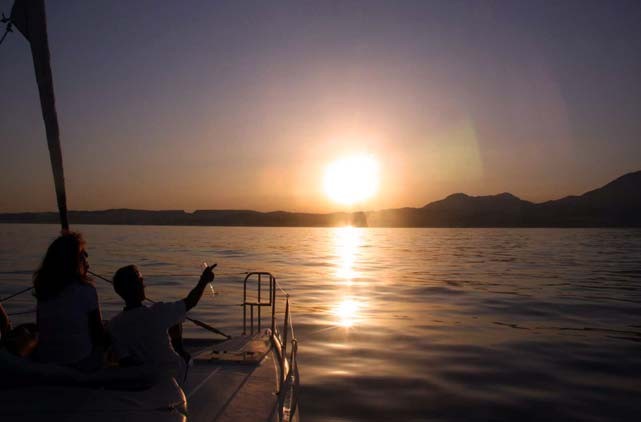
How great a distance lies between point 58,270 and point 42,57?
4.93 meters

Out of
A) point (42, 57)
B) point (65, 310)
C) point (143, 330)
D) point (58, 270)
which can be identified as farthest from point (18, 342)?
point (42, 57)

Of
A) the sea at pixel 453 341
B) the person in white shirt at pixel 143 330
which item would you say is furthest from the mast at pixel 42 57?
the sea at pixel 453 341

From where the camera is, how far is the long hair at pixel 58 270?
5168 mm

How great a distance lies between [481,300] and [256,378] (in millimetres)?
18370

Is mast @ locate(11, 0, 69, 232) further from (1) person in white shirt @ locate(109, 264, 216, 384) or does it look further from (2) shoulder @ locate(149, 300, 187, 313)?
(2) shoulder @ locate(149, 300, 187, 313)

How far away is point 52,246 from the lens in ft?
17.4

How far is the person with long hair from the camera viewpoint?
515 cm

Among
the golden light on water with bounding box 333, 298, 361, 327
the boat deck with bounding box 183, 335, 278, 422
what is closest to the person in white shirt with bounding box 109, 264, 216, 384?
the boat deck with bounding box 183, 335, 278, 422

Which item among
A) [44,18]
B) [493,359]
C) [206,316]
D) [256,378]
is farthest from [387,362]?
[44,18]

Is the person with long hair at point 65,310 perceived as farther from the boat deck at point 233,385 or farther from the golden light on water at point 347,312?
the golden light on water at point 347,312

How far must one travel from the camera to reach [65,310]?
5.14 metres

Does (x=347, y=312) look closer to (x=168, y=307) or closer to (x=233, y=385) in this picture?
(x=233, y=385)

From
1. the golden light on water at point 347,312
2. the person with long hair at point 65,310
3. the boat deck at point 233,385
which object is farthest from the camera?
the golden light on water at point 347,312

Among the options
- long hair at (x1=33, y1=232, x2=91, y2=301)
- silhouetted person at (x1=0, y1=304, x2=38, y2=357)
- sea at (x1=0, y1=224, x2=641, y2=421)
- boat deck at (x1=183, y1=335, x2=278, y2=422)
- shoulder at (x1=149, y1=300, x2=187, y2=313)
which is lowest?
sea at (x1=0, y1=224, x2=641, y2=421)
